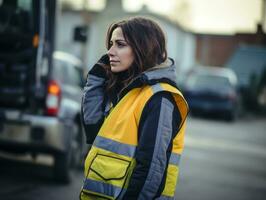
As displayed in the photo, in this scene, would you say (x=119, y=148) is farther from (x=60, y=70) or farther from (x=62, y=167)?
(x=60, y=70)

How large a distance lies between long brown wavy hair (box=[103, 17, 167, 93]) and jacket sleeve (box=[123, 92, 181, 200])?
209mm

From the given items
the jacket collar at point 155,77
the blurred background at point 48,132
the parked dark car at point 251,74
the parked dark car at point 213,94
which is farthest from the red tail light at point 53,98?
the parked dark car at point 251,74

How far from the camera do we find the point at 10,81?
7434 mm

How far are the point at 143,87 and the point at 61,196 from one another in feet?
13.6

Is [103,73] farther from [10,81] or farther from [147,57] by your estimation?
[10,81]

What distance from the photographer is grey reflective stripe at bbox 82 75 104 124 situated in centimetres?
296

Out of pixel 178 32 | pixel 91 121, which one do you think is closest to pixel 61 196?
pixel 91 121

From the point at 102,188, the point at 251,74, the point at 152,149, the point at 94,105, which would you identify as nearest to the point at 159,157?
the point at 152,149

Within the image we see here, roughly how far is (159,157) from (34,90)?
4633mm

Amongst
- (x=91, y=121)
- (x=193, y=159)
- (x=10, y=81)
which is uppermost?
(x=91, y=121)

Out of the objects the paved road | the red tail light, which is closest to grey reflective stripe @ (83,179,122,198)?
the paved road

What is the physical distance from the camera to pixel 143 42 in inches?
108

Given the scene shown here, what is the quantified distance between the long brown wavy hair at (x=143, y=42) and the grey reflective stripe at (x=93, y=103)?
21 cm

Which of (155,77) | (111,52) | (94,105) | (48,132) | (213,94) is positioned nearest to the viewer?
(155,77)
